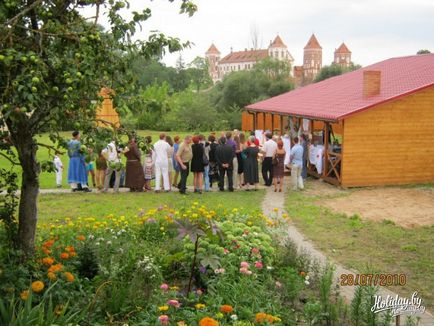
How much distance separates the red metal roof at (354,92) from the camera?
54.0ft

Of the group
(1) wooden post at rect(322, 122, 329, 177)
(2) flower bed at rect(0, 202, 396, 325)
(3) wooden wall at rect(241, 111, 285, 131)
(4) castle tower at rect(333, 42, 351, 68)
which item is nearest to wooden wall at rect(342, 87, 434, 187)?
(1) wooden post at rect(322, 122, 329, 177)

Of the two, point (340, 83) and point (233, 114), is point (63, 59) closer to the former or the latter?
point (340, 83)

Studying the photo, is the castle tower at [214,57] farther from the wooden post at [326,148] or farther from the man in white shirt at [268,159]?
the man in white shirt at [268,159]

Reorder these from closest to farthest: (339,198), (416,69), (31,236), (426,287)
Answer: (31,236) < (426,287) < (339,198) < (416,69)

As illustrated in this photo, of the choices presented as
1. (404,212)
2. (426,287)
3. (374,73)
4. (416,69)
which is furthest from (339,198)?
(416,69)

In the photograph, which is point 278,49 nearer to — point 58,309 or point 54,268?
point 54,268

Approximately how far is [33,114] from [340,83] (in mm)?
21657

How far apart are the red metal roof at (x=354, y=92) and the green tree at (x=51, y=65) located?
11.3 metres

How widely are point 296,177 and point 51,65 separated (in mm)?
11705

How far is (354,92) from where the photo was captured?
1981 cm

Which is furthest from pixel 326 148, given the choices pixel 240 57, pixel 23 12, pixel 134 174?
pixel 240 57

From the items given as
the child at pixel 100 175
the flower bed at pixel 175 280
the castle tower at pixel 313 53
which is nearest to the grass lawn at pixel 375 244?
the flower bed at pixel 175 280

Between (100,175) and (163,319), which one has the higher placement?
(100,175)

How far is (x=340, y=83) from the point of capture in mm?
24875
